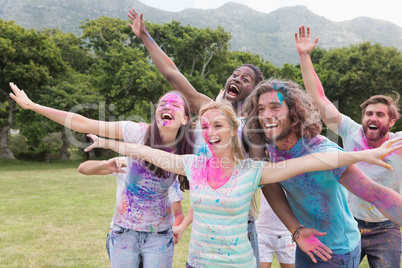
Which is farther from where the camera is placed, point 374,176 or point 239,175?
point 374,176

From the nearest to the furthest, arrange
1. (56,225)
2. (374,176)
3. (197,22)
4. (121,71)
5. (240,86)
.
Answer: (240,86) < (374,176) < (56,225) < (121,71) < (197,22)

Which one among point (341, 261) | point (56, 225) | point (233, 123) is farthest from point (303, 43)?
point (56, 225)

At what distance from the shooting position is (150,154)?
268cm

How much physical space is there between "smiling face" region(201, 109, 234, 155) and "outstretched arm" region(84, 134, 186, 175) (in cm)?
32

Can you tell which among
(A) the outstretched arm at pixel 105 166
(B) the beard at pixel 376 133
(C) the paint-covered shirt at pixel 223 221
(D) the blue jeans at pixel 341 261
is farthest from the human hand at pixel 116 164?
(B) the beard at pixel 376 133

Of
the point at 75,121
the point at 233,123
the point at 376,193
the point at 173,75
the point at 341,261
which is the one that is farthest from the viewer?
the point at 173,75

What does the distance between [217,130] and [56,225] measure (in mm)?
7005

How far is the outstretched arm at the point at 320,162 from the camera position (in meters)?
2.16

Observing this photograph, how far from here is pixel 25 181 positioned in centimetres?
1523

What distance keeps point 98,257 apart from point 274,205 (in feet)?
14.6

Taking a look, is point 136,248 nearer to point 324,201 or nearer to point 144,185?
point 144,185

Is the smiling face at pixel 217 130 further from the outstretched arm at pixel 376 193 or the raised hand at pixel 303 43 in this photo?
the raised hand at pixel 303 43

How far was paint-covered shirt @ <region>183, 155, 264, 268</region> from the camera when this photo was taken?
7.83 ft

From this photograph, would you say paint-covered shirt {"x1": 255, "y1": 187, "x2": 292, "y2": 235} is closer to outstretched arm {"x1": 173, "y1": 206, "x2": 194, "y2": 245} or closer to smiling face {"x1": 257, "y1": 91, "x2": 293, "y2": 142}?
outstretched arm {"x1": 173, "y1": 206, "x2": 194, "y2": 245}
